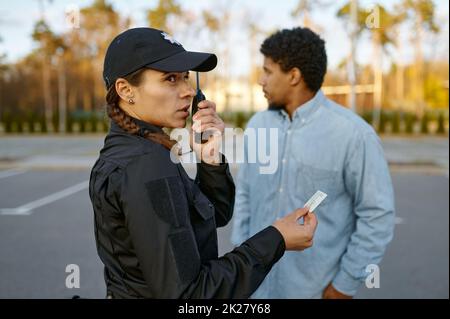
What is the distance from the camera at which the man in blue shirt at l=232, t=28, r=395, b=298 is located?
6.56ft

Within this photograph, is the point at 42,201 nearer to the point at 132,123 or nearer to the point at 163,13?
the point at 132,123

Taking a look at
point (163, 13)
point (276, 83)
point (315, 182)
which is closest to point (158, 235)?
A: point (315, 182)

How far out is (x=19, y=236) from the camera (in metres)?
5.86

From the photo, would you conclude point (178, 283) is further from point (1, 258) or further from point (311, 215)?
point (1, 258)

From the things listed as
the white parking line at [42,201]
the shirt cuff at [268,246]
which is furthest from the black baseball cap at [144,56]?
the white parking line at [42,201]

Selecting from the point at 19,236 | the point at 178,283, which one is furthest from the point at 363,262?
the point at 19,236

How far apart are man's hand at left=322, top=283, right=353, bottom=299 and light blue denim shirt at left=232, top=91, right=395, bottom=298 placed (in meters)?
0.02

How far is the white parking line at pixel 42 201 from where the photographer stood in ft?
23.4

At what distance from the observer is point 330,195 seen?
2.07 meters

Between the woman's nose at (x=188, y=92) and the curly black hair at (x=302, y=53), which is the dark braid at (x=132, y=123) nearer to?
the woman's nose at (x=188, y=92)

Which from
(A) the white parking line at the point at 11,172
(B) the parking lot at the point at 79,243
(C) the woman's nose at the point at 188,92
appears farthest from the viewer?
(A) the white parking line at the point at 11,172

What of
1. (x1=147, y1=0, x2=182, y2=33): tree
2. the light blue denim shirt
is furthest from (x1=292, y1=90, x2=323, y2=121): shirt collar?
(x1=147, y1=0, x2=182, y2=33): tree

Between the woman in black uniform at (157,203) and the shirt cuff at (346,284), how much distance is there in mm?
775
